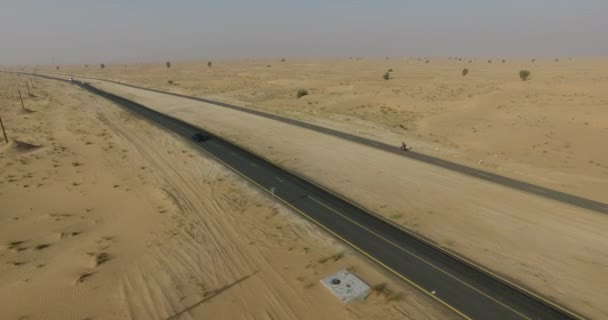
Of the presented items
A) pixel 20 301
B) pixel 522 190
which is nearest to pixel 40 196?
pixel 20 301

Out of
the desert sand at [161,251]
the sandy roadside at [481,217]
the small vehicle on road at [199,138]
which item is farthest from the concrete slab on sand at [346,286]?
the small vehicle on road at [199,138]

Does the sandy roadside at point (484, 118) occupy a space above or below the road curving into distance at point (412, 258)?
above

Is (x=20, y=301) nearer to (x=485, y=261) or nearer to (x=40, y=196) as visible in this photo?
(x=40, y=196)

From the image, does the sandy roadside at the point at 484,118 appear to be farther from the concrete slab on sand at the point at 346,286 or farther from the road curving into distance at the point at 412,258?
the concrete slab on sand at the point at 346,286

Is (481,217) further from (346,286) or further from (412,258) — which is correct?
(346,286)

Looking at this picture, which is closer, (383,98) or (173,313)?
(173,313)

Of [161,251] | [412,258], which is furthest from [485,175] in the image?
[161,251]
